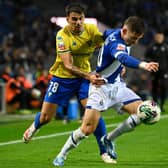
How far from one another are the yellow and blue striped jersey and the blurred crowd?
1177cm

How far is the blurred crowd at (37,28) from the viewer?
26.2 metres

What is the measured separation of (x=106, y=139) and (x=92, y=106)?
600mm

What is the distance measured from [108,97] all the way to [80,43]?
43.2 inches

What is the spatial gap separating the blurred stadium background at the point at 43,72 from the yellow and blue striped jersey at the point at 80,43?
1.38 meters

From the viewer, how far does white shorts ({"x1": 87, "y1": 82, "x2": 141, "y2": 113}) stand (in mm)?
9750

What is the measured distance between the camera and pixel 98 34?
34.3ft

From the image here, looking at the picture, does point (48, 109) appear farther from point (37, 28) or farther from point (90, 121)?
point (37, 28)

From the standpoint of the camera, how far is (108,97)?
32.2 ft

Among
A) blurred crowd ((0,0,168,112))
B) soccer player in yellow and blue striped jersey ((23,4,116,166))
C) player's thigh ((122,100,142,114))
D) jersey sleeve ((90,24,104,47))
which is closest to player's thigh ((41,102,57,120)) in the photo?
soccer player in yellow and blue striped jersey ((23,4,116,166))

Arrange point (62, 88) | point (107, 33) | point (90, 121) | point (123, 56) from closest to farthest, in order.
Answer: point (123, 56) < point (90, 121) < point (107, 33) < point (62, 88)

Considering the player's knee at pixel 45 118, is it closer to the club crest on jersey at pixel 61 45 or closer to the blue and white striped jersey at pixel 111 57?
the club crest on jersey at pixel 61 45

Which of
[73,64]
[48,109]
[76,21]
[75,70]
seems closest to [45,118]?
[48,109]

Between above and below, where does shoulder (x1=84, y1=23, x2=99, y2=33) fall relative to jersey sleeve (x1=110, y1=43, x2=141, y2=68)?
above

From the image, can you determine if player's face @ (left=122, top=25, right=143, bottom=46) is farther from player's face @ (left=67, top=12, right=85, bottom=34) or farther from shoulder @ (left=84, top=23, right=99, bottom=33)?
shoulder @ (left=84, top=23, right=99, bottom=33)
